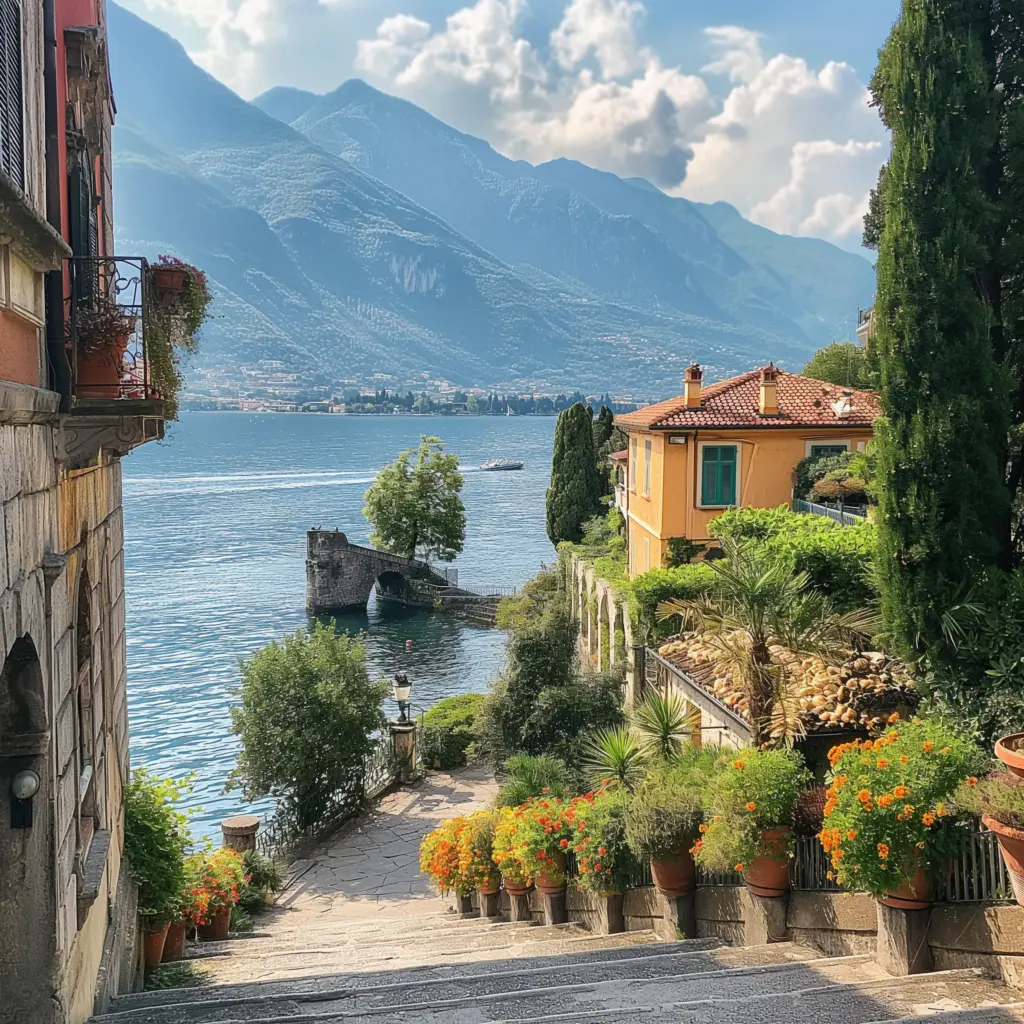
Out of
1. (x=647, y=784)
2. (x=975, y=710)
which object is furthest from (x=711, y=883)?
(x=975, y=710)

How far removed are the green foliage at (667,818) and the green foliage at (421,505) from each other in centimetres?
5571

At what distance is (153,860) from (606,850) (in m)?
5.07

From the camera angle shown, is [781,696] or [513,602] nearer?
[781,696]

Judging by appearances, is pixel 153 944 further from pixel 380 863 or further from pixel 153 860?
pixel 380 863

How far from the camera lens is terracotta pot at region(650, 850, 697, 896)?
918cm

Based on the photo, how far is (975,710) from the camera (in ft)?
31.0

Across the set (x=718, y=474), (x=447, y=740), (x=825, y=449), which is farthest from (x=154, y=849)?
(x=447, y=740)

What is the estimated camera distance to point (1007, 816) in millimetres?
5875

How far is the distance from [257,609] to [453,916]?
49711mm

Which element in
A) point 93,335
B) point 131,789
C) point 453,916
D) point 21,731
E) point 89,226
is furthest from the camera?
point 453,916

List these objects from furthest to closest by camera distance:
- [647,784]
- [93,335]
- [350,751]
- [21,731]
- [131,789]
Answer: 1. [350,751]
2. [131,789]
3. [647,784]
4. [93,335]
5. [21,731]

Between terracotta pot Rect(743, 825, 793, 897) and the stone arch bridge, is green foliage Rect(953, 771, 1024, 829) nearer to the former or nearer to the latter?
terracotta pot Rect(743, 825, 793, 897)

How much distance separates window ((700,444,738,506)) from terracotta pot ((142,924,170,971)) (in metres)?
16.3

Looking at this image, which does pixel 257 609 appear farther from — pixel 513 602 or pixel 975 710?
pixel 975 710
